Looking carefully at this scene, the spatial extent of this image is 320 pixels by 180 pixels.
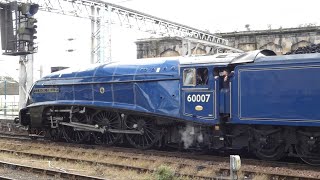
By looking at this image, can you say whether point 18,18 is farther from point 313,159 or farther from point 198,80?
point 313,159

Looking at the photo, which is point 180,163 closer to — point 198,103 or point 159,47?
point 198,103

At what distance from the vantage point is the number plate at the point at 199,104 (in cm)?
1209

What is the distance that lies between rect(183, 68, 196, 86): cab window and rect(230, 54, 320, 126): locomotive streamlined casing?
1.30 meters

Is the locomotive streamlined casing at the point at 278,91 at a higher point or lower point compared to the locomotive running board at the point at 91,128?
higher

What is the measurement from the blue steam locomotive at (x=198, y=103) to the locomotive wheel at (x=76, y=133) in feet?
0.04

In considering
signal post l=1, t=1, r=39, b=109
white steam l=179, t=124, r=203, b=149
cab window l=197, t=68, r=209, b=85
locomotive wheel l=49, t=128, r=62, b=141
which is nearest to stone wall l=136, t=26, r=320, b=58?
signal post l=1, t=1, r=39, b=109

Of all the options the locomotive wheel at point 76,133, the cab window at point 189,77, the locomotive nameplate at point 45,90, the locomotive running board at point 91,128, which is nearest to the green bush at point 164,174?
the cab window at point 189,77

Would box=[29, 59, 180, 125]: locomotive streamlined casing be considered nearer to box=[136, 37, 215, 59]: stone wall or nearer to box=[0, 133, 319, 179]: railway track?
box=[0, 133, 319, 179]: railway track

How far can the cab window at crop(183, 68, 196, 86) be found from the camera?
12.5 metres

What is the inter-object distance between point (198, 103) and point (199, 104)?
43 mm

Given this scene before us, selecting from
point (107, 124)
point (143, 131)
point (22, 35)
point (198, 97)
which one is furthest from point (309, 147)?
point (22, 35)

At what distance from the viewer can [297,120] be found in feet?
34.4

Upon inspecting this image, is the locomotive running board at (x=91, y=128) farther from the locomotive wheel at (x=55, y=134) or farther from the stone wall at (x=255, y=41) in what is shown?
the stone wall at (x=255, y=41)

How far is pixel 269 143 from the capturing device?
11.3 meters
